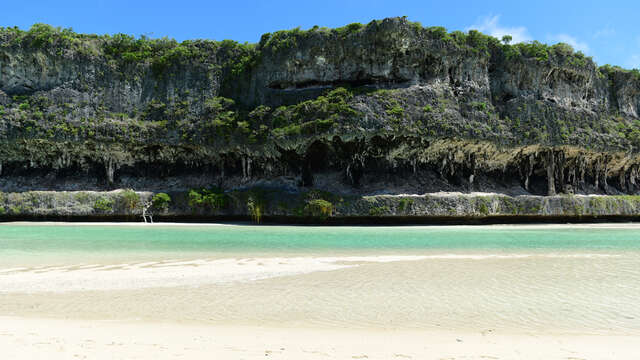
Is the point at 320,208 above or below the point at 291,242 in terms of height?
above

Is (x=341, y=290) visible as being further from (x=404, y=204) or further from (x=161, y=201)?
(x=161, y=201)

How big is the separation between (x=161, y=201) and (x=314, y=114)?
1381 cm

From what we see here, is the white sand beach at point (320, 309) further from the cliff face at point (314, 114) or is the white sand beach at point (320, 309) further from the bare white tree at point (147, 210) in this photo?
the cliff face at point (314, 114)

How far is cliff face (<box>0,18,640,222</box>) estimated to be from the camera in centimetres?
3112

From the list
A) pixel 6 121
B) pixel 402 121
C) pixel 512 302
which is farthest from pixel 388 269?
pixel 6 121

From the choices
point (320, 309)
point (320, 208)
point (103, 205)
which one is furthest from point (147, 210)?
point (320, 309)

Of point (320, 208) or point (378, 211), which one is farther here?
point (378, 211)

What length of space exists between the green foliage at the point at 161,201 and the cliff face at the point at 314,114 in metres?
4.69

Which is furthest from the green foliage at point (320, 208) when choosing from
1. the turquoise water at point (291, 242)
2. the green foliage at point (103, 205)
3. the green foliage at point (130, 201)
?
the green foliage at point (103, 205)

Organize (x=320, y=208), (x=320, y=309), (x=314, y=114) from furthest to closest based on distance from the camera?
(x=314, y=114), (x=320, y=208), (x=320, y=309)

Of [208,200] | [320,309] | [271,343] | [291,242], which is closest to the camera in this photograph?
[271,343]

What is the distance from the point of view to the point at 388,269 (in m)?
8.12

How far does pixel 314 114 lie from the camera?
3039cm

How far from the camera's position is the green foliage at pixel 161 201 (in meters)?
29.6
